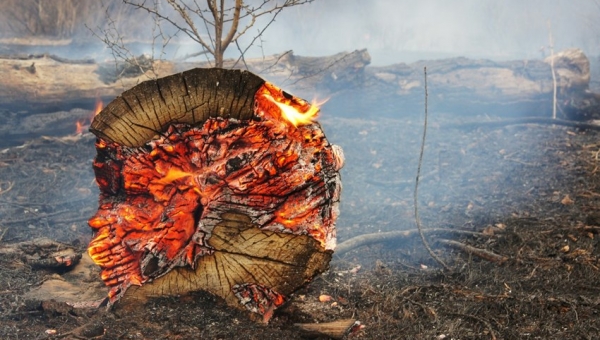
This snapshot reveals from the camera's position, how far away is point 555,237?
441 cm

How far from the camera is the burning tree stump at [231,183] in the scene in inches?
112

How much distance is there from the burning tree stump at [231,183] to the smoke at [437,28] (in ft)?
61.4

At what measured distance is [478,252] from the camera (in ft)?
13.9

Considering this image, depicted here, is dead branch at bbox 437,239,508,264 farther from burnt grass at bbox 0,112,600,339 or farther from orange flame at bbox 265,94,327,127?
orange flame at bbox 265,94,327,127

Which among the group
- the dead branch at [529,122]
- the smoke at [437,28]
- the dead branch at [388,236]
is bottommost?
the dead branch at [388,236]

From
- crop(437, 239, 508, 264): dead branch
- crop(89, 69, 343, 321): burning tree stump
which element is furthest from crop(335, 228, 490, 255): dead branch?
crop(89, 69, 343, 321): burning tree stump

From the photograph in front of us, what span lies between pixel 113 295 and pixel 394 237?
2.79m

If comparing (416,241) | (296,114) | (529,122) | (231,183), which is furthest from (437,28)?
(231,183)

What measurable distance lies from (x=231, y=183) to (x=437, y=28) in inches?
1191

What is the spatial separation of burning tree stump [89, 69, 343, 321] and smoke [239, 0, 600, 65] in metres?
18.7

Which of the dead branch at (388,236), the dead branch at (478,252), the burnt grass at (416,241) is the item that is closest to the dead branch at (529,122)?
the burnt grass at (416,241)

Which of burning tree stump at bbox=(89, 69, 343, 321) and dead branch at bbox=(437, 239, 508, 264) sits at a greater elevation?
burning tree stump at bbox=(89, 69, 343, 321)

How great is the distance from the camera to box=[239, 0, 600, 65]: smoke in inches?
900

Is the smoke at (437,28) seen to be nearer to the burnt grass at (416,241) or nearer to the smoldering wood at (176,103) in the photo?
the burnt grass at (416,241)
